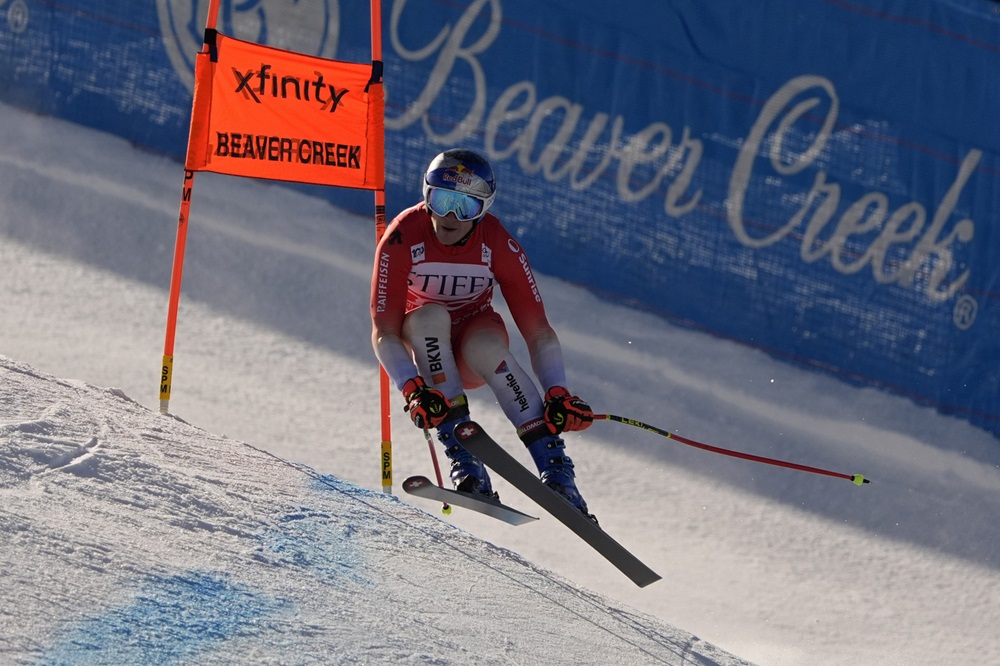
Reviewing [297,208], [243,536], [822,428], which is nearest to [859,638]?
[822,428]

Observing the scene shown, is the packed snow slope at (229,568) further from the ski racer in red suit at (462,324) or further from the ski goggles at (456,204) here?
the ski goggles at (456,204)

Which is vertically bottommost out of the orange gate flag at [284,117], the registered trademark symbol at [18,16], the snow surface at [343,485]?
the snow surface at [343,485]

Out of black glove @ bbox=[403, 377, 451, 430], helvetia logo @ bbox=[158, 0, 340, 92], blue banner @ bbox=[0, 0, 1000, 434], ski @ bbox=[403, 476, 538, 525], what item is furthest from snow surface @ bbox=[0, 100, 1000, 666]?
helvetia logo @ bbox=[158, 0, 340, 92]

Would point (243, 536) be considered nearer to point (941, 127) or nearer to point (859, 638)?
point (859, 638)

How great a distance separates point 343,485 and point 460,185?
1263mm

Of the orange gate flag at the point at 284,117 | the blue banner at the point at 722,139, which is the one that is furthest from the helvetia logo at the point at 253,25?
the orange gate flag at the point at 284,117

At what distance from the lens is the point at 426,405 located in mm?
4570

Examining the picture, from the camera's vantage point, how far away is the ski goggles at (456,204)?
4734 millimetres

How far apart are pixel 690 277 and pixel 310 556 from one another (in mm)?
4542

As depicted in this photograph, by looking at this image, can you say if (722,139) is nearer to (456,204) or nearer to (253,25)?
(253,25)

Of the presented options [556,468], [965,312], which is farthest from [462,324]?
[965,312]

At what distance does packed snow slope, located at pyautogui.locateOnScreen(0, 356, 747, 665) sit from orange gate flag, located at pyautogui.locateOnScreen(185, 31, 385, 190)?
117 cm

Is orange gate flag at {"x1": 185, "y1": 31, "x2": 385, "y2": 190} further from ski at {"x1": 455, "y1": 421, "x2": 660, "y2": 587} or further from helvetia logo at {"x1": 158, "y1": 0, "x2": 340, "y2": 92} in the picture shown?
helvetia logo at {"x1": 158, "y1": 0, "x2": 340, "y2": 92}

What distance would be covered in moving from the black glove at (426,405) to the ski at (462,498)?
22 centimetres
